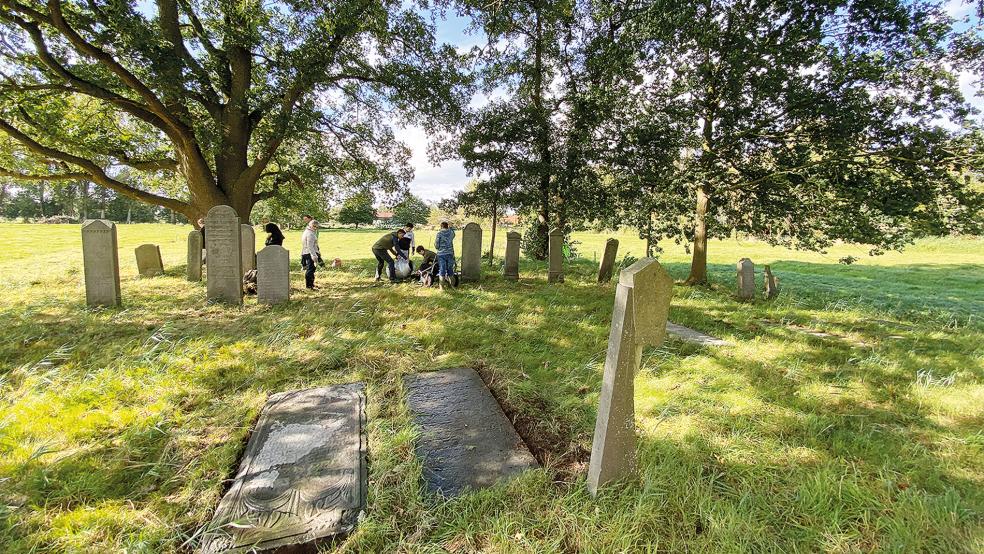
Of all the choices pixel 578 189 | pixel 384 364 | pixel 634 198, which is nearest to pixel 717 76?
pixel 634 198

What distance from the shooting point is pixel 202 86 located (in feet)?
29.9

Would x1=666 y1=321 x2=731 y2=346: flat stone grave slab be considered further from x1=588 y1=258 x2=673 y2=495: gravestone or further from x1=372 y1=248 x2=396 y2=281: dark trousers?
x1=372 y1=248 x2=396 y2=281: dark trousers

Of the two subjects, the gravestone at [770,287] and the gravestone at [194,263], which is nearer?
the gravestone at [770,287]

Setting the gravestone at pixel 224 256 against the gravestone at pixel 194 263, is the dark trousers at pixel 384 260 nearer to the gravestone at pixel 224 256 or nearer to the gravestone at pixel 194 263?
the gravestone at pixel 224 256

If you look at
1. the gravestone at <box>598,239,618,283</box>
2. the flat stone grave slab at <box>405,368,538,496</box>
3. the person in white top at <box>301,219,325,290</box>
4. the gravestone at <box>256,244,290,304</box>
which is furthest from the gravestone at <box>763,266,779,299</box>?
the person in white top at <box>301,219,325,290</box>

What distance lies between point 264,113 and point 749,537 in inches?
453

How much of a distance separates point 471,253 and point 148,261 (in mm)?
8887

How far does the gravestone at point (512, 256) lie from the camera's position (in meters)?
10.0

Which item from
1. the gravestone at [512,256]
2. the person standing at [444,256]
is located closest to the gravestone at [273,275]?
the person standing at [444,256]

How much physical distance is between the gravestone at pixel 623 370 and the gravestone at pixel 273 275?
6.40 metres

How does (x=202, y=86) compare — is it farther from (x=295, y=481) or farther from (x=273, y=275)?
(x=295, y=481)

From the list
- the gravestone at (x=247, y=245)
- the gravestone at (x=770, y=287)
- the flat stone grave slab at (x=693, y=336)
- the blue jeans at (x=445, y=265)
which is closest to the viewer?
the flat stone grave slab at (x=693, y=336)

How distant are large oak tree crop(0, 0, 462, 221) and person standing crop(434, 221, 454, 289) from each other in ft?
14.0

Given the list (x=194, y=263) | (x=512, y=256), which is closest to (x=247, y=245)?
(x=194, y=263)
